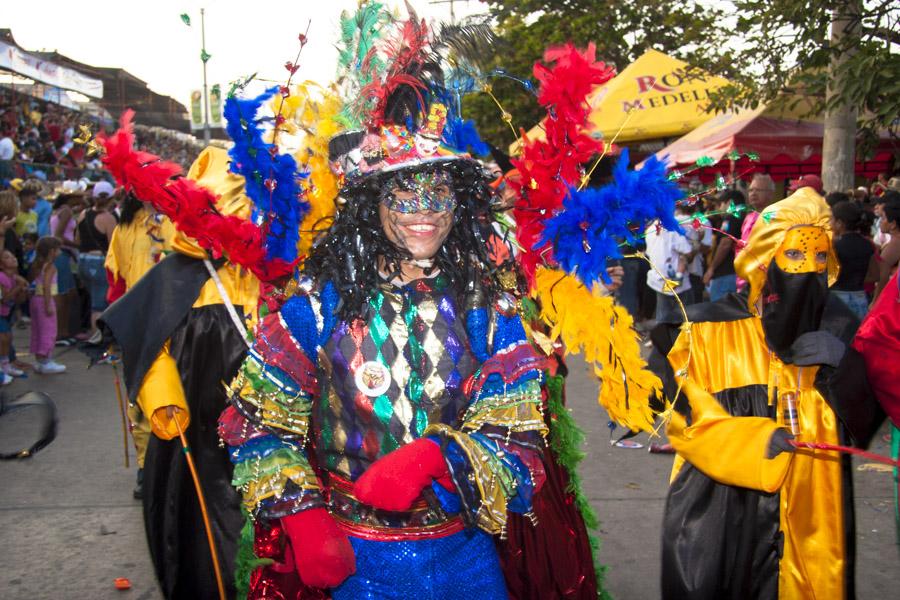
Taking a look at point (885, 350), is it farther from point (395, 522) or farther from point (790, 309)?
point (395, 522)

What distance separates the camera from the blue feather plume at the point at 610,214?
2.47 meters

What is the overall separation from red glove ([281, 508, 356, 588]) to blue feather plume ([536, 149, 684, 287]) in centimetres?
95

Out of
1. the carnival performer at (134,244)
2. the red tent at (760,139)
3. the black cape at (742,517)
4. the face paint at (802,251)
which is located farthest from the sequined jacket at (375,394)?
the red tent at (760,139)

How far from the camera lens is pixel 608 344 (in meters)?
2.68

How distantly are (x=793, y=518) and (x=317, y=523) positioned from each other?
80.3 inches

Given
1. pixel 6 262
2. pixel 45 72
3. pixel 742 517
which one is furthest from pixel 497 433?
pixel 45 72

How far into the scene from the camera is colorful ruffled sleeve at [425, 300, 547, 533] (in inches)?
79.3

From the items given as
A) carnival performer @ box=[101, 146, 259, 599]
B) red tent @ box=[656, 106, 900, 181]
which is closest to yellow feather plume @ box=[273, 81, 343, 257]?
carnival performer @ box=[101, 146, 259, 599]

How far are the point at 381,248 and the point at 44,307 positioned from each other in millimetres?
8051

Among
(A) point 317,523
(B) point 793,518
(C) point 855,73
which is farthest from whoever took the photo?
(C) point 855,73

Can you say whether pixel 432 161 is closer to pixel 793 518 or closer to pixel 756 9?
pixel 793 518

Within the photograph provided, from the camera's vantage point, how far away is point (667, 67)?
16.4m

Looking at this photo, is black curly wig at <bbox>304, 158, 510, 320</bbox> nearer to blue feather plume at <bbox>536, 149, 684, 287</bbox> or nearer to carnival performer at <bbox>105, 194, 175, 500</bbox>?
blue feather plume at <bbox>536, 149, 684, 287</bbox>

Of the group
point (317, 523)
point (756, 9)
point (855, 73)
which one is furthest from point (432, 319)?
point (756, 9)
